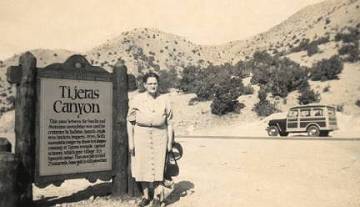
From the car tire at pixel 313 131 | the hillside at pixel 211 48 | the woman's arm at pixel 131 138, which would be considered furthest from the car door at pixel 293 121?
the woman's arm at pixel 131 138

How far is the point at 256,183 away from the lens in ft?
32.6

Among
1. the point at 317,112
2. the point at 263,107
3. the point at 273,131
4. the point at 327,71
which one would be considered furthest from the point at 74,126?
the point at 327,71

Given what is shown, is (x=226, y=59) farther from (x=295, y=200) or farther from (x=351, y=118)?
(x=295, y=200)

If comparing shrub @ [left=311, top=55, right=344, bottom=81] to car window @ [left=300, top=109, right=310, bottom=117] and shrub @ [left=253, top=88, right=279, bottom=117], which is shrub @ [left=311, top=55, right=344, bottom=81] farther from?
car window @ [left=300, top=109, right=310, bottom=117]

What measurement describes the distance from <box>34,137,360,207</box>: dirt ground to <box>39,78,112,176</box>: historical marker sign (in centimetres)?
82

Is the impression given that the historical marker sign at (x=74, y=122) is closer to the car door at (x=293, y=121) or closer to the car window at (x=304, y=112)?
the car window at (x=304, y=112)

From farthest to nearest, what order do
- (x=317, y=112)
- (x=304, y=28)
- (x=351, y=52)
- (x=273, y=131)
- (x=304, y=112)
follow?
(x=304, y=28), (x=351, y=52), (x=273, y=131), (x=304, y=112), (x=317, y=112)

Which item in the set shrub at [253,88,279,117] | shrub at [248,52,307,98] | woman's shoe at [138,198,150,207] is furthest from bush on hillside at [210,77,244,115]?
woman's shoe at [138,198,150,207]

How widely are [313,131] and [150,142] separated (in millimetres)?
18998

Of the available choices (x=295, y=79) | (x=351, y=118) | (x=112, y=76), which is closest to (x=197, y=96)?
(x=295, y=79)

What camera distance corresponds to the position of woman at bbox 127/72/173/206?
7191 mm

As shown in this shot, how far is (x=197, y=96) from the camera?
41188 millimetres

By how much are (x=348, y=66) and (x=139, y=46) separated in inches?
2418

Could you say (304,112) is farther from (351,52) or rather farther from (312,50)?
(312,50)
